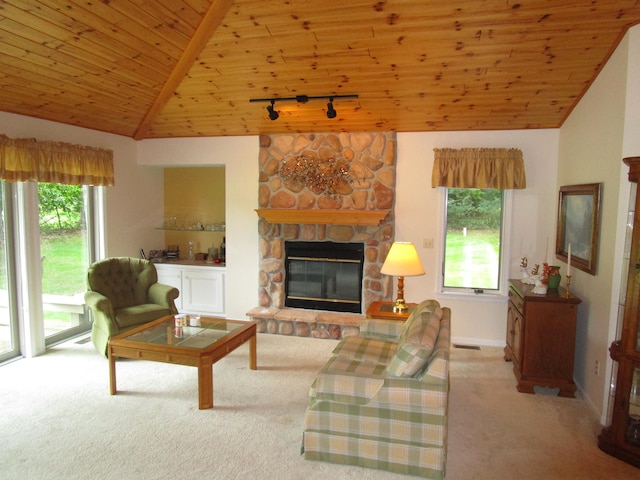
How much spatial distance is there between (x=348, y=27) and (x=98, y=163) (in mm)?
3278

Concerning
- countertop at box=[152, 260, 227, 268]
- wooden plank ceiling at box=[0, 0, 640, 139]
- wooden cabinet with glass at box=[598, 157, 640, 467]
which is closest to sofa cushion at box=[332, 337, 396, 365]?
wooden cabinet with glass at box=[598, 157, 640, 467]

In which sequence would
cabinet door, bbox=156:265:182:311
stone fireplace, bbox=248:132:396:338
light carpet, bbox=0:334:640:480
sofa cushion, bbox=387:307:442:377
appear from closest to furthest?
1. sofa cushion, bbox=387:307:442:377
2. light carpet, bbox=0:334:640:480
3. stone fireplace, bbox=248:132:396:338
4. cabinet door, bbox=156:265:182:311

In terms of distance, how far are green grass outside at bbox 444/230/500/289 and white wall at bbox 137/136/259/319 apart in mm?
2414

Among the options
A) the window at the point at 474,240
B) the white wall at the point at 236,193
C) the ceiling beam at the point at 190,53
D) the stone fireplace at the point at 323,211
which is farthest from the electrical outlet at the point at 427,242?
the ceiling beam at the point at 190,53

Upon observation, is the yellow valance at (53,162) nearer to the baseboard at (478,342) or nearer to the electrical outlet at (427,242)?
the electrical outlet at (427,242)

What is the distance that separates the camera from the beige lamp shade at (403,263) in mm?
3836

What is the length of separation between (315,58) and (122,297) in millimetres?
3201

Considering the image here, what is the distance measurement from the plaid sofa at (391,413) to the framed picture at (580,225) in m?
A: 1.71

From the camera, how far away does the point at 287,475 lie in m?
2.55

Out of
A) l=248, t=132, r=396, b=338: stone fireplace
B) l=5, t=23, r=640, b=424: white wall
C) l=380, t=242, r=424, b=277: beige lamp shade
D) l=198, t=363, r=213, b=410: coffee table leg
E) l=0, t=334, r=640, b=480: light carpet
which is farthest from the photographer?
l=248, t=132, r=396, b=338: stone fireplace

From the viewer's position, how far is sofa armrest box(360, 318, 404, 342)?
363 centimetres

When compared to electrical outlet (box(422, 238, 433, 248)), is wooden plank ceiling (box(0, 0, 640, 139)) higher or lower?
higher

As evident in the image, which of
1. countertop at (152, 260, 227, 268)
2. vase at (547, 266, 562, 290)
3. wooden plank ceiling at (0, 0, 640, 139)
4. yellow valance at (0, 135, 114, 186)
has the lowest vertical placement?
countertop at (152, 260, 227, 268)

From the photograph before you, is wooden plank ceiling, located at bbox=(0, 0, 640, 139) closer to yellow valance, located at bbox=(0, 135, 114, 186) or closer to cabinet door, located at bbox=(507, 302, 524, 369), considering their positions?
yellow valance, located at bbox=(0, 135, 114, 186)
